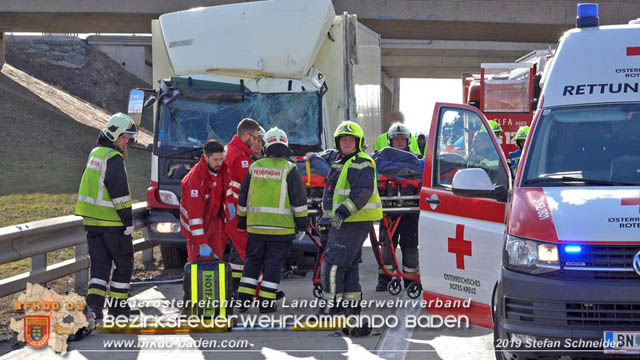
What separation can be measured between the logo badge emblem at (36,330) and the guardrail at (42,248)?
49 centimetres

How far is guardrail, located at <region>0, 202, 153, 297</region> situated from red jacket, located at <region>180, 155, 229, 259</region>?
4.73 feet

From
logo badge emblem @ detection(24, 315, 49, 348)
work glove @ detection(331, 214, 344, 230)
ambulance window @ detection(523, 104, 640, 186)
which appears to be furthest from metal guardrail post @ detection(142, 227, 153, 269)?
ambulance window @ detection(523, 104, 640, 186)

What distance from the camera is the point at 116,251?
8164 millimetres

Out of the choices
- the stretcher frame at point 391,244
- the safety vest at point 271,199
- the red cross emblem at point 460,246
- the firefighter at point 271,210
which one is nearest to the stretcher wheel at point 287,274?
the stretcher frame at point 391,244

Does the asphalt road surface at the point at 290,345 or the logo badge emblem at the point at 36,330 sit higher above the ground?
the logo badge emblem at the point at 36,330

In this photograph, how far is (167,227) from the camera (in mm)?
10914

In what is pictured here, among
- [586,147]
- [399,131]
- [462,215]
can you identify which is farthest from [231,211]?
[586,147]

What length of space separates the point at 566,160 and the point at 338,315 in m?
2.98

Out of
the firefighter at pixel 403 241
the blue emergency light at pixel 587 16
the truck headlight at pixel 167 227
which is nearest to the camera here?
the blue emergency light at pixel 587 16

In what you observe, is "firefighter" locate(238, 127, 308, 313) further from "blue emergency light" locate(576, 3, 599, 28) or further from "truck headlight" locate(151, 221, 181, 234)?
"blue emergency light" locate(576, 3, 599, 28)

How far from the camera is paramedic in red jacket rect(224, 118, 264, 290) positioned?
9203mm

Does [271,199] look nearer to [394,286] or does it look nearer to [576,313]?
[394,286]

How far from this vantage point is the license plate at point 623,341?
506cm

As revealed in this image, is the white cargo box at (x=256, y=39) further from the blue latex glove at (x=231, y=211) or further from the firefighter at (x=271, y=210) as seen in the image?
the firefighter at (x=271, y=210)
